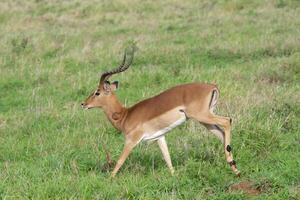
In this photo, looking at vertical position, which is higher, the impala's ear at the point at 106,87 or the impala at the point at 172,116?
the impala's ear at the point at 106,87

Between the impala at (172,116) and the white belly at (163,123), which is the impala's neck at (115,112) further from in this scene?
the white belly at (163,123)

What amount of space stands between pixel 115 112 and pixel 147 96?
2894mm

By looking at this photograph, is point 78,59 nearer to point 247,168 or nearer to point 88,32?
point 88,32

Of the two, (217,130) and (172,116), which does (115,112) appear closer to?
(172,116)

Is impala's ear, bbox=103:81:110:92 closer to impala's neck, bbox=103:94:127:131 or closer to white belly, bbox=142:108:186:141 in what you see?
impala's neck, bbox=103:94:127:131

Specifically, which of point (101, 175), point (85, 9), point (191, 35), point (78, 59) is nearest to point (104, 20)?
point (85, 9)

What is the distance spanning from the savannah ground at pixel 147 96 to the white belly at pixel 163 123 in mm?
391

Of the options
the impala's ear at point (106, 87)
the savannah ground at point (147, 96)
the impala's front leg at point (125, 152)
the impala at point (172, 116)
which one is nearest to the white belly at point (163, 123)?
the impala at point (172, 116)

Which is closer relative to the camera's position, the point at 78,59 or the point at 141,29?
the point at 78,59

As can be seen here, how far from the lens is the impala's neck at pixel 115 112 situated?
5.97 metres

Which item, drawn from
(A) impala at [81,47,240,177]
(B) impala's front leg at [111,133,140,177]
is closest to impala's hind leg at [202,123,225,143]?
(A) impala at [81,47,240,177]

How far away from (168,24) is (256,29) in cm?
312

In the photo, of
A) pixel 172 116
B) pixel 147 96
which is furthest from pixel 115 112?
pixel 147 96

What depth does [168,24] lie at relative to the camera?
59.1 feet
